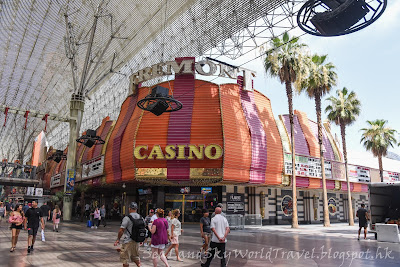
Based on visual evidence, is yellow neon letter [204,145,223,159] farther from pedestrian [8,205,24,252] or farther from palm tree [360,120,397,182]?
palm tree [360,120,397,182]

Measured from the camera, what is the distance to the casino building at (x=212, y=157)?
24.4 metres

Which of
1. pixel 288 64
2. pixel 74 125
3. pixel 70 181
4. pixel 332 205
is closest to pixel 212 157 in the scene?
pixel 288 64

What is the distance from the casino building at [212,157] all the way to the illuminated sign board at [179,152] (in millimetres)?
79

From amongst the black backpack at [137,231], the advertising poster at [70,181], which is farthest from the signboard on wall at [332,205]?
the black backpack at [137,231]

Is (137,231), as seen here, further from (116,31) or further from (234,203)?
(116,31)

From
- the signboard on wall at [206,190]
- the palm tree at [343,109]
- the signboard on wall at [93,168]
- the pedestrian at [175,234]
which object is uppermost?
the palm tree at [343,109]

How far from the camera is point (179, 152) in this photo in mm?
24281

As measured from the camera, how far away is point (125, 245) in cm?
729

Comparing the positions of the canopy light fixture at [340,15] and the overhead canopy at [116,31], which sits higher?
the overhead canopy at [116,31]

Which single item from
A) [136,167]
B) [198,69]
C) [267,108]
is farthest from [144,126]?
[267,108]

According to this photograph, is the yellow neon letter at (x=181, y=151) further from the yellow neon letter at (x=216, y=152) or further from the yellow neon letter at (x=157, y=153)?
the yellow neon letter at (x=216, y=152)

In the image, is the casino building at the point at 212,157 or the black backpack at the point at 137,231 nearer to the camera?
the black backpack at the point at 137,231

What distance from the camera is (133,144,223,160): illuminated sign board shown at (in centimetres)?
2393

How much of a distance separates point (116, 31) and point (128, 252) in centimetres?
3100
